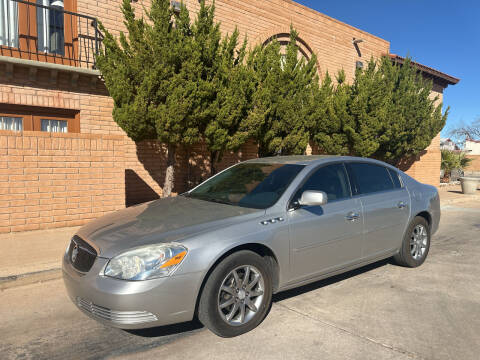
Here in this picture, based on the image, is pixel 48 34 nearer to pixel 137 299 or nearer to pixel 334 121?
pixel 137 299

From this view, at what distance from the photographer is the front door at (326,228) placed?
3.75m

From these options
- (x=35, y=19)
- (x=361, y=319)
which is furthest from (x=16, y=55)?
(x=361, y=319)

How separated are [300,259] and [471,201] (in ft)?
42.4

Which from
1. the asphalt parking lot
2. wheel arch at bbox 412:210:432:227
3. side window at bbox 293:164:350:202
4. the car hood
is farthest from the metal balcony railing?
wheel arch at bbox 412:210:432:227

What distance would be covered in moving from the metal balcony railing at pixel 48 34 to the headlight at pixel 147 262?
6294 mm

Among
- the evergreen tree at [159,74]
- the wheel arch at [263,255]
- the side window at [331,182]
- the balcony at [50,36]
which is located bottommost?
the wheel arch at [263,255]

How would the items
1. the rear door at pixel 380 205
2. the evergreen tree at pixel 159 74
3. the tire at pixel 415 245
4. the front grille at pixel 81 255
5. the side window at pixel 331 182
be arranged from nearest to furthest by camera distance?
the front grille at pixel 81 255 < the side window at pixel 331 182 < the rear door at pixel 380 205 < the tire at pixel 415 245 < the evergreen tree at pixel 159 74

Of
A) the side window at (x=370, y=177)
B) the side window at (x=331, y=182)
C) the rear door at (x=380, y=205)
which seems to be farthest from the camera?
the side window at (x=370, y=177)

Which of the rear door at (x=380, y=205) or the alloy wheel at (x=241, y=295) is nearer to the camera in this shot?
the alloy wheel at (x=241, y=295)

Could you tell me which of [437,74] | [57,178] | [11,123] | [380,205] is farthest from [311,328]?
[437,74]

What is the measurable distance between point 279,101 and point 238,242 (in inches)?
258

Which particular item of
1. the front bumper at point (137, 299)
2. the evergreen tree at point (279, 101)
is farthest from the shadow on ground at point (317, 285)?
the evergreen tree at point (279, 101)

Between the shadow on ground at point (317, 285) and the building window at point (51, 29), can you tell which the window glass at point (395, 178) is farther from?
the building window at point (51, 29)

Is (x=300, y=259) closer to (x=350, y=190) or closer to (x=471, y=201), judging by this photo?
(x=350, y=190)
